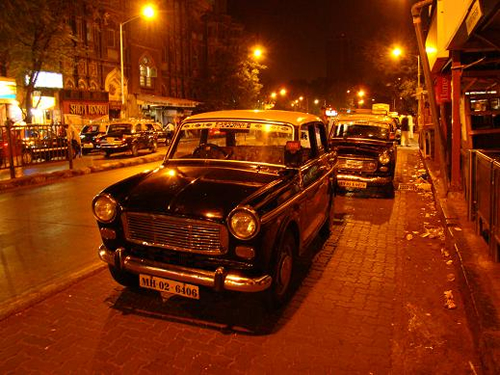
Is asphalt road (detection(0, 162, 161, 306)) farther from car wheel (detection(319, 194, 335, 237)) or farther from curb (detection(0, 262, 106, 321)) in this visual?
car wheel (detection(319, 194, 335, 237))

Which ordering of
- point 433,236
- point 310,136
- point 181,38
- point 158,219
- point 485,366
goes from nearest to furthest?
point 485,366, point 158,219, point 310,136, point 433,236, point 181,38

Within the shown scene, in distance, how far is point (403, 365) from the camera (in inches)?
153

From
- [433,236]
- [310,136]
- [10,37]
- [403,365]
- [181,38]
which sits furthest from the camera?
[181,38]

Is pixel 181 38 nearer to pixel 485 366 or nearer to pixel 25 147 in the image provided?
pixel 25 147

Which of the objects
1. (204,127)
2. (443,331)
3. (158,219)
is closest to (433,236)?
(443,331)

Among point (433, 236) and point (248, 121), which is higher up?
point (248, 121)

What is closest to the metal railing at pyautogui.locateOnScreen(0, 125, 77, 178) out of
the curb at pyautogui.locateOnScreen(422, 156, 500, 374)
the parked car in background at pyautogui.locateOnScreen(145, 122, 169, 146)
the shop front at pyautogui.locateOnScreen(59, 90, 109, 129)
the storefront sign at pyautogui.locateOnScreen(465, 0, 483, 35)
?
the parked car in background at pyautogui.locateOnScreen(145, 122, 169, 146)

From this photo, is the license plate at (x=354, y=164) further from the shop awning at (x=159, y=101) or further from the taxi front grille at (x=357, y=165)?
the shop awning at (x=159, y=101)

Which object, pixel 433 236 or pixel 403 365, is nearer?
pixel 403 365

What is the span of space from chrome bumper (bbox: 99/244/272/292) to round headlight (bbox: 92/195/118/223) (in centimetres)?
37

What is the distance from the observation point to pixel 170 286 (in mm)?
4414

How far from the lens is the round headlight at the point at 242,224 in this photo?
164 inches

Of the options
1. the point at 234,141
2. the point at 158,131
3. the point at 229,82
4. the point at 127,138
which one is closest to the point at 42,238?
the point at 234,141

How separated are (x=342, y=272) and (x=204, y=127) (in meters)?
2.58
